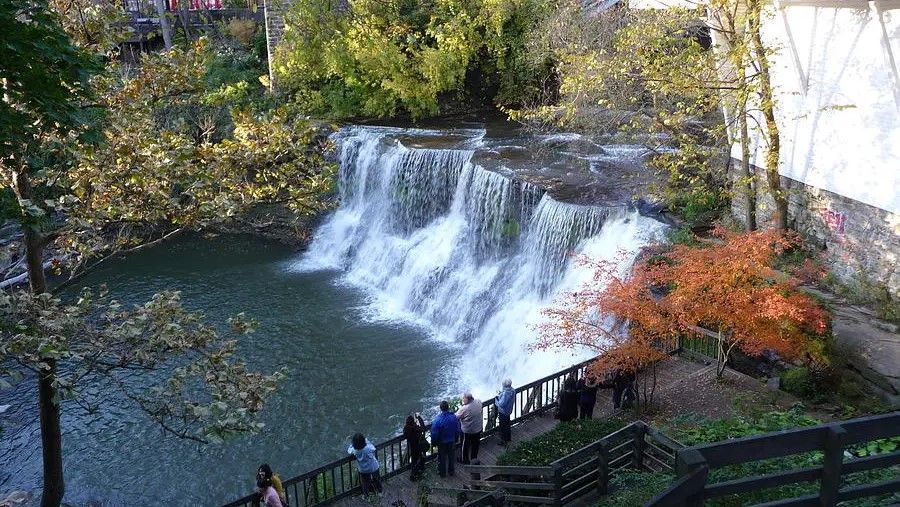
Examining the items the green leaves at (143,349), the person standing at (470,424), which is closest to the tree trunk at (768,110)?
the person standing at (470,424)

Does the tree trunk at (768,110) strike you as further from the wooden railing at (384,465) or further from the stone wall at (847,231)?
the wooden railing at (384,465)

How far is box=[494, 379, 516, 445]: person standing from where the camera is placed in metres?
10.2

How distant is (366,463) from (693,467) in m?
6.28

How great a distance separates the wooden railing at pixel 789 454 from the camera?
3650 mm

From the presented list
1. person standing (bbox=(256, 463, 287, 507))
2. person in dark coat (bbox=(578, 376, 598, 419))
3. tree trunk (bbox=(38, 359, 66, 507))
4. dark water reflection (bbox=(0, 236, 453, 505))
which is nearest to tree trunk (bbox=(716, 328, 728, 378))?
person in dark coat (bbox=(578, 376, 598, 419))

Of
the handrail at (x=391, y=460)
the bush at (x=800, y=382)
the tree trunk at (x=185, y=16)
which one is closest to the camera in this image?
the handrail at (x=391, y=460)

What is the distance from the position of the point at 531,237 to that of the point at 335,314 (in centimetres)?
541

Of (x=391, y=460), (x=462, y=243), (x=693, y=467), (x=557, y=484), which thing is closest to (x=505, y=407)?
(x=391, y=460)

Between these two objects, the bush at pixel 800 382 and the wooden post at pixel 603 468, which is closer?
the wooden post at pixel 603 468

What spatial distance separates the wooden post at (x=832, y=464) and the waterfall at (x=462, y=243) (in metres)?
8.26

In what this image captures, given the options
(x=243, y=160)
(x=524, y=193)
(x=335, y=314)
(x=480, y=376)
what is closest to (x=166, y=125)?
(x=335, y=314)

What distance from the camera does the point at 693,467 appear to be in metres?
3.64

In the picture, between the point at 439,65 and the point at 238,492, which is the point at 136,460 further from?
the point at 439,65

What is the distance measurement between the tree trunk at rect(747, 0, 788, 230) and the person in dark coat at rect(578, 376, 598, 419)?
220 inches
